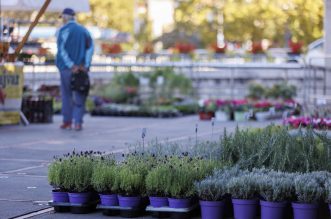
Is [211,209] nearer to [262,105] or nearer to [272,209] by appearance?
[272,209]

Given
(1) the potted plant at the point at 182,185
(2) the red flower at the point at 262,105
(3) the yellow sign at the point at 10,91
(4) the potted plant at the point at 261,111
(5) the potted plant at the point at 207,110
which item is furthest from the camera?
(5) the potted plant at the point at 207,110

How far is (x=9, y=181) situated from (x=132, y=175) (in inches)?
Result: 123

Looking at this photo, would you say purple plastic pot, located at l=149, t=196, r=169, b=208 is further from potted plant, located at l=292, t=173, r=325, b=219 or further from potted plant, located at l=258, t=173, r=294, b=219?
potted plant, located at l=292, t=173, r=325, b=219

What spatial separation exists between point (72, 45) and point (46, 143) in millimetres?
2878

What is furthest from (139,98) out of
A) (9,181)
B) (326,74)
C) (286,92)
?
(9,181)

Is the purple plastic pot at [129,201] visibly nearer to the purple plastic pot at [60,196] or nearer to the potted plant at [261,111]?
the purple plastic pot at [60,196]

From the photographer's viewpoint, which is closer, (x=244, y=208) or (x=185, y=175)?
(x=244, y=208)

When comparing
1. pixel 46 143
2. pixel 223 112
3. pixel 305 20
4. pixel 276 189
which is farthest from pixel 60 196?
pixel 305 20

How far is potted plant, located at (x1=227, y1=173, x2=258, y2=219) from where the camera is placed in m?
8.65

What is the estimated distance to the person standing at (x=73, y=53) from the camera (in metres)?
18.8

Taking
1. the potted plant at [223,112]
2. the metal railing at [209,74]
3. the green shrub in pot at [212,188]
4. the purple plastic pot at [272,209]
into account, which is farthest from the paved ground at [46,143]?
the metal railing at [209,74]

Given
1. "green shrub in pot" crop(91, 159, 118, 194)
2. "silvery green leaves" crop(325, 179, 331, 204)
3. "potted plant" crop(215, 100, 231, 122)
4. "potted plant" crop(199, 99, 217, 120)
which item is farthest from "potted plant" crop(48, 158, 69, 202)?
"potted plant" crop(199, 99, 217, 120)

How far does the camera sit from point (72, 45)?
18797mm

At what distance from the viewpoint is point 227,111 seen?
2211 centimetres
